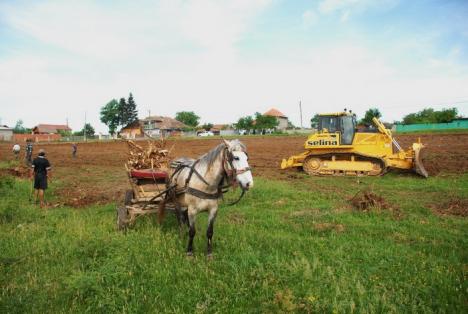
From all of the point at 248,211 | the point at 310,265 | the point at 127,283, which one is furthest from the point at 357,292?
the point at 248,211

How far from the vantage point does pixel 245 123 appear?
77.9 metres

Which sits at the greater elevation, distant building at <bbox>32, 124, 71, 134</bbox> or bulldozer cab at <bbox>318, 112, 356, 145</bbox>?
distant building at <bbox>32, 124, 71, 134</bbox>

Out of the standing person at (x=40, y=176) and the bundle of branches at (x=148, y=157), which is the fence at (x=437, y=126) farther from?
the standing person at (x=40, y=176)

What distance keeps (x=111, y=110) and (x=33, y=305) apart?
102784 millimetres

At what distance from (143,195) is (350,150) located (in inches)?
465

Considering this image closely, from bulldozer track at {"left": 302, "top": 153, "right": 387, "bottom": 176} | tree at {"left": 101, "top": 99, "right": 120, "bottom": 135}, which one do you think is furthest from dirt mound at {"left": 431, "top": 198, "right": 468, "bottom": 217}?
tree at {"left": 101, "top": 99, "right": 120, "bottom": 135}

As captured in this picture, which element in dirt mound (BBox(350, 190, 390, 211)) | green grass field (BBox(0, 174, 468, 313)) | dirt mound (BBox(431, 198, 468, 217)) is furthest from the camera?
dirt mound (BBox(350, 190, 390, 211))

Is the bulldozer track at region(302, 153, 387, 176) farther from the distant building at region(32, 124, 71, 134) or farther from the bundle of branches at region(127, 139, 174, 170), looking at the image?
the distant building at region(32, 124, 71, 134)

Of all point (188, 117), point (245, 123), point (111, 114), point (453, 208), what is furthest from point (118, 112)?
point (453, 208)

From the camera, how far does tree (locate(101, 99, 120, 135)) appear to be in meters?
99.6

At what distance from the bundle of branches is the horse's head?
3.76 meters

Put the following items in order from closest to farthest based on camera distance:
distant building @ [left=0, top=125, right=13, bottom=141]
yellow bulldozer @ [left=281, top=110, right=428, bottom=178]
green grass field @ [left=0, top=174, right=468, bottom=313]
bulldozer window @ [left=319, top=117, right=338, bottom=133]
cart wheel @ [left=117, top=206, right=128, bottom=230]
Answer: green grass field @ [left=0, top=174, right=468, bottom=313] < cart wheel @ [left=117, top=206, right=128, bottom=230] < yellow bulldozer @ [left=281, top=110, right=428, bottom=178] < bulldozer window @ [left=319, top=117, right=338, bottom=133] < distant building @ [left=0, top=125, right=13, bottom=141]

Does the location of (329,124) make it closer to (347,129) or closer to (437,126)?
(347,129)

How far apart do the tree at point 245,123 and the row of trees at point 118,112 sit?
122 ft
